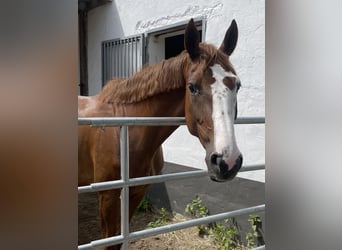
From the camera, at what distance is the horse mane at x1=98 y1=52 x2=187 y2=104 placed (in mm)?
1550

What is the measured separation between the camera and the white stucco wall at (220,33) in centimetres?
224

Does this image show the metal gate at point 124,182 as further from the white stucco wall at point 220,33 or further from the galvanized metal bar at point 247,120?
the white stucco wall at point 220,33

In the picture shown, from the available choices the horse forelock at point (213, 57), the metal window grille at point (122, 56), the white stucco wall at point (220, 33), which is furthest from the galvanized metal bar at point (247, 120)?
the metal window grille at point (122, 56)

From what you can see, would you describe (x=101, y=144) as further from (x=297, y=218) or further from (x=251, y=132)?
(x=297, y=218)

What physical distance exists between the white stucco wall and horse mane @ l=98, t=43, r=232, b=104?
0.89 m

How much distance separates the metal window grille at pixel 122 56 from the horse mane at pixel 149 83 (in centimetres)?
137

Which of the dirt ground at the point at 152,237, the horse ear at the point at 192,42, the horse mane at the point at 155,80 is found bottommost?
the dirt ground at the point at 152,237

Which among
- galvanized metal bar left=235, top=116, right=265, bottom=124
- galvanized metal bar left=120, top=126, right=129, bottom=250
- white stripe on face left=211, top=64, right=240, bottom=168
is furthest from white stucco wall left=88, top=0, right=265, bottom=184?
galvanized metal bar left=120, top=126, right=129, bottom=250

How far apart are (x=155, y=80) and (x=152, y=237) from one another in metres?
1.47

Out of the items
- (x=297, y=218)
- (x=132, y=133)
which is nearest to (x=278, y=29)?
(x=297, y=218)

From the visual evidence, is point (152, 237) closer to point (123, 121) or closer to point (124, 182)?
point (124, 182)

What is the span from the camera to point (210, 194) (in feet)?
8.65

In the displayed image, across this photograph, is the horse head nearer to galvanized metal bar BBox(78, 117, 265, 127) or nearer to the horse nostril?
the horse nostril

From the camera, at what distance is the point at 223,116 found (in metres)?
1.26
